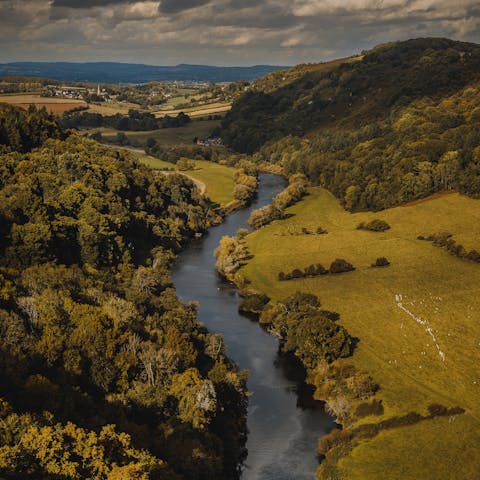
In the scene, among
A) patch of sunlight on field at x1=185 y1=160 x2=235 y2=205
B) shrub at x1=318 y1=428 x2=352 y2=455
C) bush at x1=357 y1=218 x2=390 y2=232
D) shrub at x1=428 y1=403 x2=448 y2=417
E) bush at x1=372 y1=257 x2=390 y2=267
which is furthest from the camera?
patch of sunlight on field at x1=185 y1=160 x2=235 y2=205

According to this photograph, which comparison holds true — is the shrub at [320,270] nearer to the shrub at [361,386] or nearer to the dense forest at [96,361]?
the dense forest at [96,361]

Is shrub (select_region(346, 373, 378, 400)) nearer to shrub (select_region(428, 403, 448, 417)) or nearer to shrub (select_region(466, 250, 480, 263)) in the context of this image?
shrub (select_region(428, 403, 448, 417))

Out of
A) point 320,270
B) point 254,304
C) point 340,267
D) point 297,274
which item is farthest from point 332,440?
point 340,267

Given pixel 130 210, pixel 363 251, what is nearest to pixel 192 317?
pixel 363 251

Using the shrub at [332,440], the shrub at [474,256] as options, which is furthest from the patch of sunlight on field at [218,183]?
the shrub at [332,440]

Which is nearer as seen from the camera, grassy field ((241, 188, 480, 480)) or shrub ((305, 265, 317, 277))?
grassy field ((241, 188, 480, 480))

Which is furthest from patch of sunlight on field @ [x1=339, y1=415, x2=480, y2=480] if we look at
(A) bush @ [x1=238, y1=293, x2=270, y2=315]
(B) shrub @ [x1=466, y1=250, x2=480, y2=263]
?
(B) shrub @ [x1=466, y1=250, x2=480, y2=263]

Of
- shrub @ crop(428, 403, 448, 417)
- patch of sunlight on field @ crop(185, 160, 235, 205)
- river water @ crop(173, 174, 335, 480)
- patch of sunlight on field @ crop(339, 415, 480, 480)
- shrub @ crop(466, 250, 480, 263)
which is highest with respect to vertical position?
patch of sunlight on field @ crop(185, 160, 235, 205)
